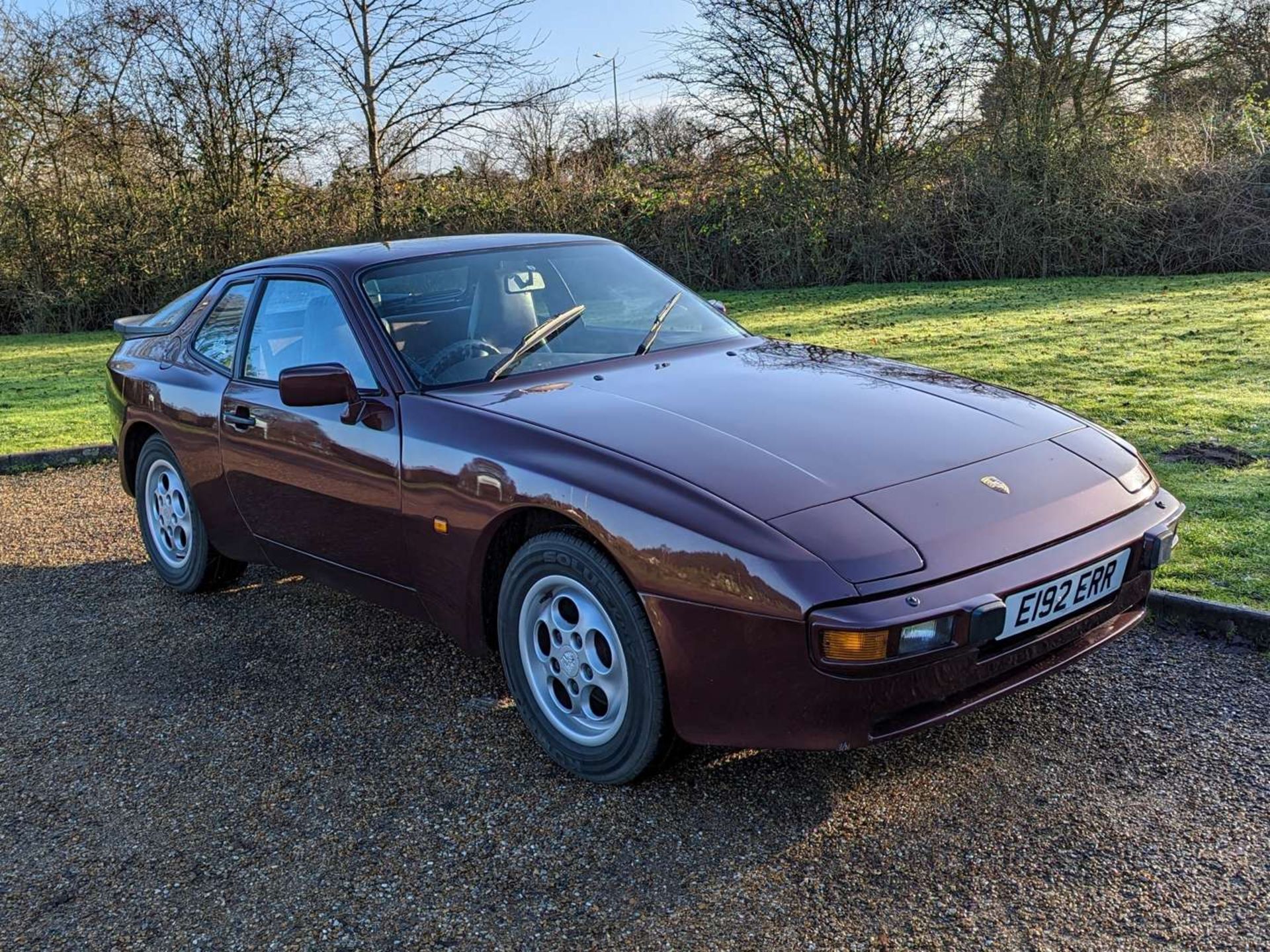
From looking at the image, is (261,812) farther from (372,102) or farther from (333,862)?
(372,102)

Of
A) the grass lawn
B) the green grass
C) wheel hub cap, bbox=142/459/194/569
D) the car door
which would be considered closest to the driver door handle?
the car door

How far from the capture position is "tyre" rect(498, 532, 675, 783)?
9.44ft

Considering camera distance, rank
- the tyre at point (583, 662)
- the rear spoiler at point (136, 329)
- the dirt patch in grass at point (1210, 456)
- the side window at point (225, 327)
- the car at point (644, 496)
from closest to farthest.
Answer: the car at point (644, 496), the tyre at point (583, 662), the side window at point (225, 327), the rear spoiler at point (136, 329), the dirt patch in grass at point (1210, 456)

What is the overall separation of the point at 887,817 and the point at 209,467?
316cm

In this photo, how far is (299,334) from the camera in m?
4.22

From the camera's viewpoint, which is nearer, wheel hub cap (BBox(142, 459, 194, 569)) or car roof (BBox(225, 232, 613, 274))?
car roof (BBox(225, 232, 613, 274))

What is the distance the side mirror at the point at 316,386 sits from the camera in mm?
3629

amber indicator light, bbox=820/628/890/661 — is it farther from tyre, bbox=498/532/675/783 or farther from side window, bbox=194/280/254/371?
side window, bbox=194/280/254/371

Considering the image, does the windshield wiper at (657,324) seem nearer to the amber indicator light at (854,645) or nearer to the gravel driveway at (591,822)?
the gravel driveway at (591,822)

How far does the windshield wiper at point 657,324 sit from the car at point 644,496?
18 mm

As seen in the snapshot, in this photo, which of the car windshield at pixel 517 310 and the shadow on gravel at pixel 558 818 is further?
the car windshield at pixel 517 310

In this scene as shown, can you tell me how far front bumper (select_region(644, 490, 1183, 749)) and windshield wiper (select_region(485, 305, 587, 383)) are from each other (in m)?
1.33

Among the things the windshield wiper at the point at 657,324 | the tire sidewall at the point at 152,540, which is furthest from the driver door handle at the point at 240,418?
the windshield wiper at the point at 657,324

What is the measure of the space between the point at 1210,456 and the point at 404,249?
14.8 ft
